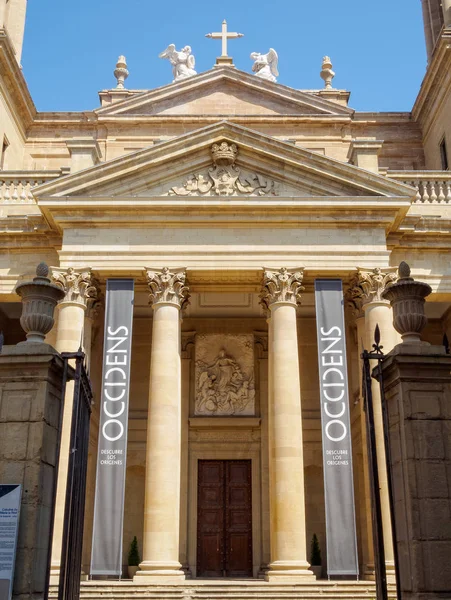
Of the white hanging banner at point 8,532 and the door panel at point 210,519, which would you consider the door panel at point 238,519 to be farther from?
the white hanging banner at point 8,532

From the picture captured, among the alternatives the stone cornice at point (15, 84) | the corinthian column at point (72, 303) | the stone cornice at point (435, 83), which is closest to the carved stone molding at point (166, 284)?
the corinthian column at point (72, 303)

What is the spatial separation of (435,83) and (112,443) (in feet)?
58.2

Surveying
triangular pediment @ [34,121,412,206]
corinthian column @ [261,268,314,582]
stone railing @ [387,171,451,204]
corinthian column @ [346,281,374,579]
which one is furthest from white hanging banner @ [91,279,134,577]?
stone railing @ [387,171,451,204]

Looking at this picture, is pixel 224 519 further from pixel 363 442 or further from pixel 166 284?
pixel 166 284

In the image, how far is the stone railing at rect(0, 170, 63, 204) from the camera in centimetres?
2311

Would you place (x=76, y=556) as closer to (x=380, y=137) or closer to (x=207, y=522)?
(x=207, y=522)

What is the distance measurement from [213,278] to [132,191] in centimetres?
344

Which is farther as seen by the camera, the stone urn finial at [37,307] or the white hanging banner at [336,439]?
the white hanging banner at [336,439]

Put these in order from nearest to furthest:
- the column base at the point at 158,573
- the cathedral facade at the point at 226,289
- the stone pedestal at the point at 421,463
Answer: the stone pedestal at the point at 421,463 < the column base at the point at 158,573 < the cathedral facade at the point at 226,289

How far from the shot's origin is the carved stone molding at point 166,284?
67.8ft

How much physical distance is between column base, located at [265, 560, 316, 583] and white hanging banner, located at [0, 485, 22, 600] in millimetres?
10619

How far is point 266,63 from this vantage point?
1243 inches

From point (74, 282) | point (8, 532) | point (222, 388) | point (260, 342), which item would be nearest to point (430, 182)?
point (260, 342)

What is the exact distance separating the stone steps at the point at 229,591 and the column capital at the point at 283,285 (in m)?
7.43
